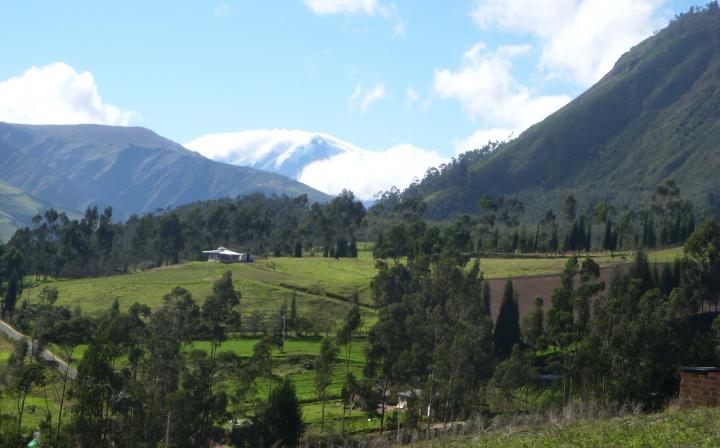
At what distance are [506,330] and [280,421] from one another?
3535cm

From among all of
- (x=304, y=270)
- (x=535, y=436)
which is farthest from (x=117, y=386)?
(x=304, y=270)

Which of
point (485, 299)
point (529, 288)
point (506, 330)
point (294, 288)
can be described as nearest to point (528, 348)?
point (506, 330)

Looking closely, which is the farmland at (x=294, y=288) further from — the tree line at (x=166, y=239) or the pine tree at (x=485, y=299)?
the tree line at (x=166, y=239)

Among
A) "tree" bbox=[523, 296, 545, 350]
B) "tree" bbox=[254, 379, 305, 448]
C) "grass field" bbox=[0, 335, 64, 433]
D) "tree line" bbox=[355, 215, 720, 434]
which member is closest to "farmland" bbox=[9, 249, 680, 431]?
"tree line" bbox=[355, 215, 720, 434]

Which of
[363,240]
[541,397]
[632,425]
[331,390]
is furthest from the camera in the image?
[363,240]

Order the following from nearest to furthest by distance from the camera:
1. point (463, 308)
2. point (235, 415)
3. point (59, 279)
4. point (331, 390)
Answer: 1. point (235, 415)
2. point (331, 390)
3. point (463, 308)
4. point (59, 279)

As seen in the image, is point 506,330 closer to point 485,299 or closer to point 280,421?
point 485,299

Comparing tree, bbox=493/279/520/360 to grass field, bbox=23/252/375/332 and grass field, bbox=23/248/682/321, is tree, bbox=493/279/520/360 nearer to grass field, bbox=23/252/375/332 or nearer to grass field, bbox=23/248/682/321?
grass field, bbox=23/252/375/332

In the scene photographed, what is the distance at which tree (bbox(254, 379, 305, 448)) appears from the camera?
46594 mm

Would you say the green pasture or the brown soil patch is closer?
the brown soil patch

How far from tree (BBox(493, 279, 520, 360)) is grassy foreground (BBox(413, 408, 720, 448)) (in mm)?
49605

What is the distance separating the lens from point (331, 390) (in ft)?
215

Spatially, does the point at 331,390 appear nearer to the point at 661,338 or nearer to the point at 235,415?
the point at 235,415

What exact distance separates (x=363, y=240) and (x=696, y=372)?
15535 cm
